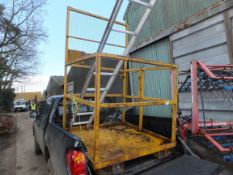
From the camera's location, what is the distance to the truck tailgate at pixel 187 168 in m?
2.05

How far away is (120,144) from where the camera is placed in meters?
2.83

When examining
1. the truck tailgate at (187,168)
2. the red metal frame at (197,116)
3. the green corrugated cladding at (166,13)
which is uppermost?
the green corrugated cladding at (166,13)

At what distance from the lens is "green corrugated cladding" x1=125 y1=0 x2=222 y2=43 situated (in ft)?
16.0

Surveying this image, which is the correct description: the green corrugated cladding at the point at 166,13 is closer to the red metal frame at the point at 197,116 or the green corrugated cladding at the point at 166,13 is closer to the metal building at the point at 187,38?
the metal building at the point at 187,38

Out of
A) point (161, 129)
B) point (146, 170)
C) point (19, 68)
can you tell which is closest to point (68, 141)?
point (146, 170)

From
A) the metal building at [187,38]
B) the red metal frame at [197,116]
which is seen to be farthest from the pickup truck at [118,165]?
the metal building at [187,38]

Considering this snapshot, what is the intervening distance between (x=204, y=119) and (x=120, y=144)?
1.32 metres

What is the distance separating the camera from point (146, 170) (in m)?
2.27

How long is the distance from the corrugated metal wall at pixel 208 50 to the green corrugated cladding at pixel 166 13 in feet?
1.25

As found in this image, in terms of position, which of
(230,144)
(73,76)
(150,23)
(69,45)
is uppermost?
(150,23)

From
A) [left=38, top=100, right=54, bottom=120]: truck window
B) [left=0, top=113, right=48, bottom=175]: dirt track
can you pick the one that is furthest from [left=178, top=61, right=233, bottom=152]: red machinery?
[left=0, top=113, right=48, bottom=175]: dirt track

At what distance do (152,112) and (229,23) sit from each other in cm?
326

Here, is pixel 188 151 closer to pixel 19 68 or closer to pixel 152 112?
pixel 152 112

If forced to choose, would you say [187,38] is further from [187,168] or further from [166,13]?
[187,168]
